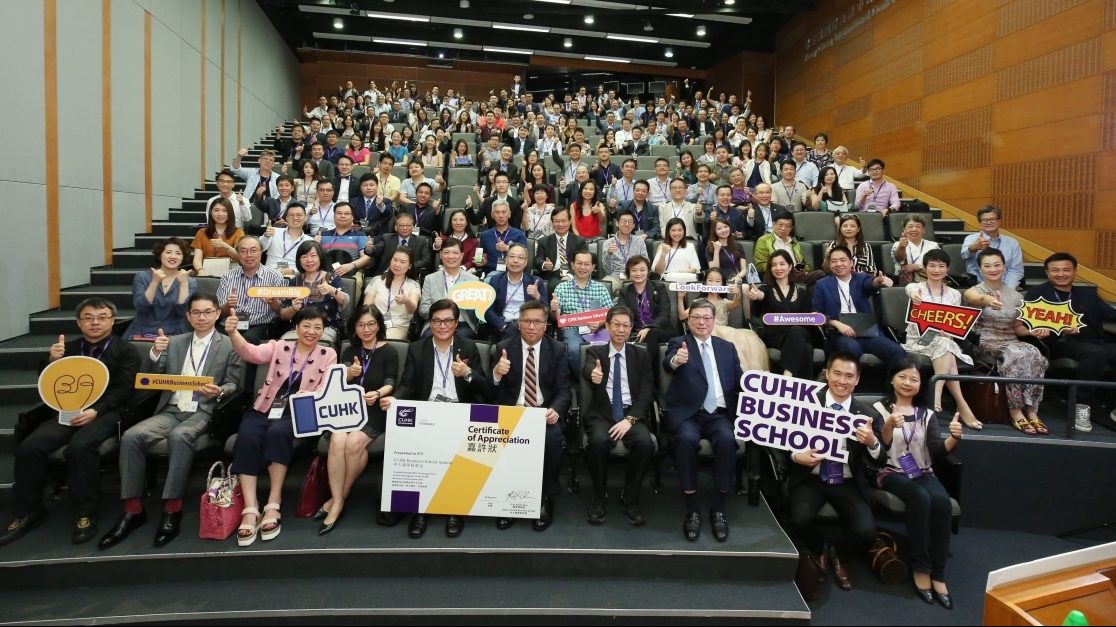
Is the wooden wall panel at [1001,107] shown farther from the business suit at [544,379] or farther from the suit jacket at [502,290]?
the business suit at [544,379]

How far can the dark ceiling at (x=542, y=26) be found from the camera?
41.5 ft

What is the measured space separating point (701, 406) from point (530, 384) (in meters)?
1.01

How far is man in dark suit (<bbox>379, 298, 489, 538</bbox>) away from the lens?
3.14 meters

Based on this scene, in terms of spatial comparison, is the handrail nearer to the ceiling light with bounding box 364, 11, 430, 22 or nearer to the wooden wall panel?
the wooden wall panel

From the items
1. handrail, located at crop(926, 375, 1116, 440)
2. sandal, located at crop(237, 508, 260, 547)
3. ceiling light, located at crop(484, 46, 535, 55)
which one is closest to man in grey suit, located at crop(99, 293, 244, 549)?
sandal, located at crop(237, 508, 260, 547)

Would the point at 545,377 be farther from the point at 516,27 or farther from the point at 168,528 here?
the point at 516,27

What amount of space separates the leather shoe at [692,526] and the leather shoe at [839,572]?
0.70m

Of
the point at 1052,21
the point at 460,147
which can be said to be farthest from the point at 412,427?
the point at 1052,21

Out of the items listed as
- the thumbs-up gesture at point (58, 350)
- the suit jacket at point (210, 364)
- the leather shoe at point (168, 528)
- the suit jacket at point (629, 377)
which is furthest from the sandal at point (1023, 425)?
the thumbs-up gesture at point (58, 350)

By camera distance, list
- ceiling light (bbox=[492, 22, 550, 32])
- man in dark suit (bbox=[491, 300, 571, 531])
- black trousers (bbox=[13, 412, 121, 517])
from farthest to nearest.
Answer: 1. ceiling light (bbox=[492, 22, 550, 32])
2. man in dark suit (bbox=[491, 300, 571, 531])
3. black trousers (bbox=[13, 412, 121, 517])

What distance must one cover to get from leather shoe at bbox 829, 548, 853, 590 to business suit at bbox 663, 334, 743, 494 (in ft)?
1.97

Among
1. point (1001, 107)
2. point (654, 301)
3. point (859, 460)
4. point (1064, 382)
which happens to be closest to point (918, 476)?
point (859, 460)

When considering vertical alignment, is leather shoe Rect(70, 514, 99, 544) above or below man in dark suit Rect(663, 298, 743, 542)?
below

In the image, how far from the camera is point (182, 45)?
734 cm
